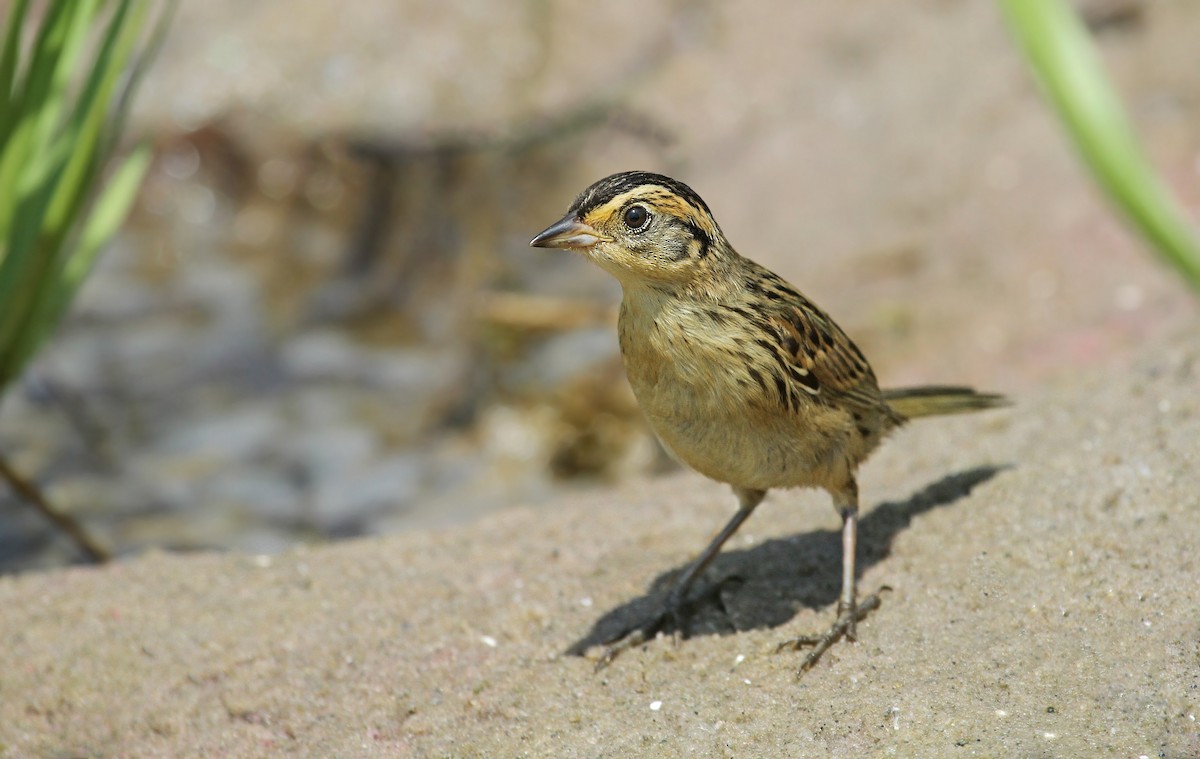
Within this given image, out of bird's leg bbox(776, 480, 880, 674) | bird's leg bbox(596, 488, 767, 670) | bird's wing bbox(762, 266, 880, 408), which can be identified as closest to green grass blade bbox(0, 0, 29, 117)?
bird's wing bbox(762, 266, 880, 408)

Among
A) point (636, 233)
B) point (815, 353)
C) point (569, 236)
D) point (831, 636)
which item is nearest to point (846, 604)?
point (831, 636)

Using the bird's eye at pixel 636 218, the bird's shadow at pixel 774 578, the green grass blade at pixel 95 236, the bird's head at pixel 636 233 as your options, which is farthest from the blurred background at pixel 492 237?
the bird's eye at pixel 636 218

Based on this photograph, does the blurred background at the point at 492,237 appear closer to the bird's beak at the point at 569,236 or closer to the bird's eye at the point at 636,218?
the bird's eye at the point at 636,218

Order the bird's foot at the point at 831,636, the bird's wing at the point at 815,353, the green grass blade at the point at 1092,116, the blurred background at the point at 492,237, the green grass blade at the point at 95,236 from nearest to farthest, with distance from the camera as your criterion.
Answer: the green grass blade at the point at 1092,116 → the bird's foot at the point at 831,636 → the bird's wing at the point at 815,353 → the green grass blade at the point at 95,236 → the blurred background at the point at 492,237

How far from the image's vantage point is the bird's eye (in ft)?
13.8

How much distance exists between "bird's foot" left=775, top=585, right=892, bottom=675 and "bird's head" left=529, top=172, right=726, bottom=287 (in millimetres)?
1186

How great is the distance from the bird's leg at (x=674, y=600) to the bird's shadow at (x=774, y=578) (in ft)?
0.14

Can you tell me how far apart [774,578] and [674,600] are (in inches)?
19.1

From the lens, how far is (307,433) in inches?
364

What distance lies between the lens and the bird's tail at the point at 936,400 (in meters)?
4.89

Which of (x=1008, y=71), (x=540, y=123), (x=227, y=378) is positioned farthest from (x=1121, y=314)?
(x=227, y=378)

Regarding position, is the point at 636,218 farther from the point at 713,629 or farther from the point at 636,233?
the point at 713,629

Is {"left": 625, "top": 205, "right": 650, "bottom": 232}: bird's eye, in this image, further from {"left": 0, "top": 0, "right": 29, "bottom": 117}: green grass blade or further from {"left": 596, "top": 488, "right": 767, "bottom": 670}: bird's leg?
{"left": 0, "top": 0, "right": 29, "bottom": 117}: green grass blade

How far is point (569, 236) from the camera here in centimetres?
420
